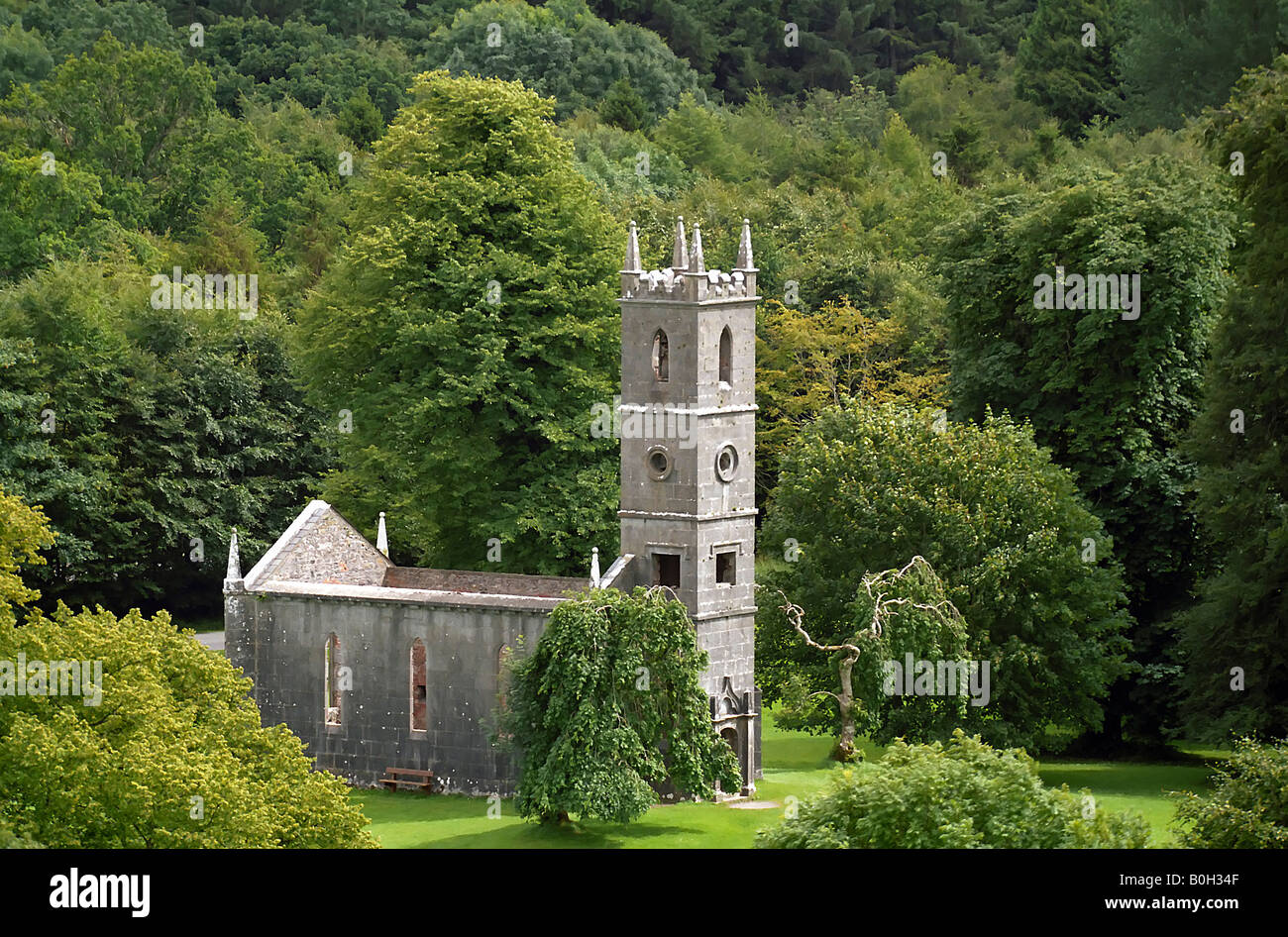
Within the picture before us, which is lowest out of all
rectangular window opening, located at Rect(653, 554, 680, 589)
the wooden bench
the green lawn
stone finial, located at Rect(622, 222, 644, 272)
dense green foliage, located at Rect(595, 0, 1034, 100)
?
the green lawn

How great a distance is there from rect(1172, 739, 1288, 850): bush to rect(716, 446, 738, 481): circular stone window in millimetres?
14313

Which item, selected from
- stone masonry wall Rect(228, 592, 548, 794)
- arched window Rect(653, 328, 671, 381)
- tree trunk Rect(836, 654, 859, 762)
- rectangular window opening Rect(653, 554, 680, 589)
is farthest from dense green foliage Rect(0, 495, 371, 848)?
tree trunk Rect(836, 654, 859, 762)

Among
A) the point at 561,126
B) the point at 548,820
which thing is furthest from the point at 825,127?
the point at 548,820

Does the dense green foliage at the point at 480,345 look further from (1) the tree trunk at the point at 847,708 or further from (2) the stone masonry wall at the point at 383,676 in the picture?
(1) the tree trunk at the point at 847,708

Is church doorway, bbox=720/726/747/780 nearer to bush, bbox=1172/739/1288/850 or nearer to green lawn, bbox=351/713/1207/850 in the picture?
green lawn, bbox=351/713/1207/850

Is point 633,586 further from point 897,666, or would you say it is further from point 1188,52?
point 1188,52

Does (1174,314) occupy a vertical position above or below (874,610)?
above

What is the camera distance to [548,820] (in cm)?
6119

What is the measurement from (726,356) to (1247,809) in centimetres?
1738

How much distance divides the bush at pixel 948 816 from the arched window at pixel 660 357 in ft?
48.5

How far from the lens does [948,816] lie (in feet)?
167

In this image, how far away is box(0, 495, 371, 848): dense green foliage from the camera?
51969mm
